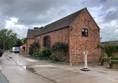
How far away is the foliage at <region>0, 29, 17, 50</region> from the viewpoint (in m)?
110

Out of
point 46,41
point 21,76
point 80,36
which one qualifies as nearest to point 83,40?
point 80,36

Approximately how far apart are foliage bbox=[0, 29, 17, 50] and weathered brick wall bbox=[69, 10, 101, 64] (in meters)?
80.5

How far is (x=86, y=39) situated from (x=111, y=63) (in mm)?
6974

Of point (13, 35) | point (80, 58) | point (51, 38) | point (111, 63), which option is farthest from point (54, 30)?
point (13, 35)

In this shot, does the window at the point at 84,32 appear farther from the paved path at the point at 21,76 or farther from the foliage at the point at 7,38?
the foliage at the point at 7,38

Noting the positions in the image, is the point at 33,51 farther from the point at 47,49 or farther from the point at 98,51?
the point at 98,51

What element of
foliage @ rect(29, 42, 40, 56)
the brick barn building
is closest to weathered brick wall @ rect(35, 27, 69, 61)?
the brick barn building

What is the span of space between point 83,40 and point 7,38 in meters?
89.6

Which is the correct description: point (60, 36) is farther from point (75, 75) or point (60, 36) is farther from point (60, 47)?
point (75, 75)

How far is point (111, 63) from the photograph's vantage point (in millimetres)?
25156

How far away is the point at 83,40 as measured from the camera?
30922mm

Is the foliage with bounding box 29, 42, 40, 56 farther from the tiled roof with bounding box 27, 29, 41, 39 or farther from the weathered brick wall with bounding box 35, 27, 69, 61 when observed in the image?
the tiled roof with bounding box 27, 29, 41, 39

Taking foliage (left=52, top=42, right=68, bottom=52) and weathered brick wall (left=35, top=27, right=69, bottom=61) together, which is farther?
weathered brick wall (left=35, top=27, right=69, bottom=61)

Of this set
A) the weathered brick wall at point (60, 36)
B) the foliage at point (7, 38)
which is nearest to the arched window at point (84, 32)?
the weathered brick wall at point (60, 36)
